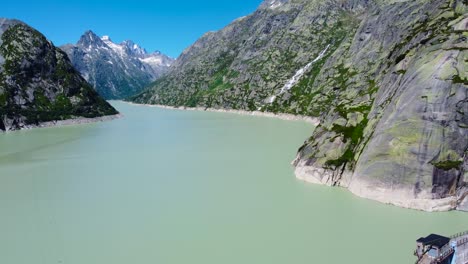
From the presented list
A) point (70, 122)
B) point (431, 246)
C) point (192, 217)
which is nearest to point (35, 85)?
point (70, 122)

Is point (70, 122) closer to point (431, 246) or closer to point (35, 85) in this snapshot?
point (35, 85)

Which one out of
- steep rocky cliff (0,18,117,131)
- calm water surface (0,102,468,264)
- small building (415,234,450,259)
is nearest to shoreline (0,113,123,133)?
steep rocky cliff (0,18,117,131)

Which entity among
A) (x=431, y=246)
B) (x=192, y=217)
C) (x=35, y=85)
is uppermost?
(x=35, y=85)

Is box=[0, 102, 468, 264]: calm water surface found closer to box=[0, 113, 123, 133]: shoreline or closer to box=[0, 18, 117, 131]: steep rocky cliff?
box=[0, 113, 123, 133]: shoreline

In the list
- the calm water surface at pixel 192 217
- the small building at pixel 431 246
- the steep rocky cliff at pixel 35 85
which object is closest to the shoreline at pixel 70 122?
the steep rocky cliff at pixel 35 85

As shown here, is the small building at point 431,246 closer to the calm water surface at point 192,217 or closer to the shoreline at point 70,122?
the calm water surface at point 192,217

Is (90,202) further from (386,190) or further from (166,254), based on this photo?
(386,190)
